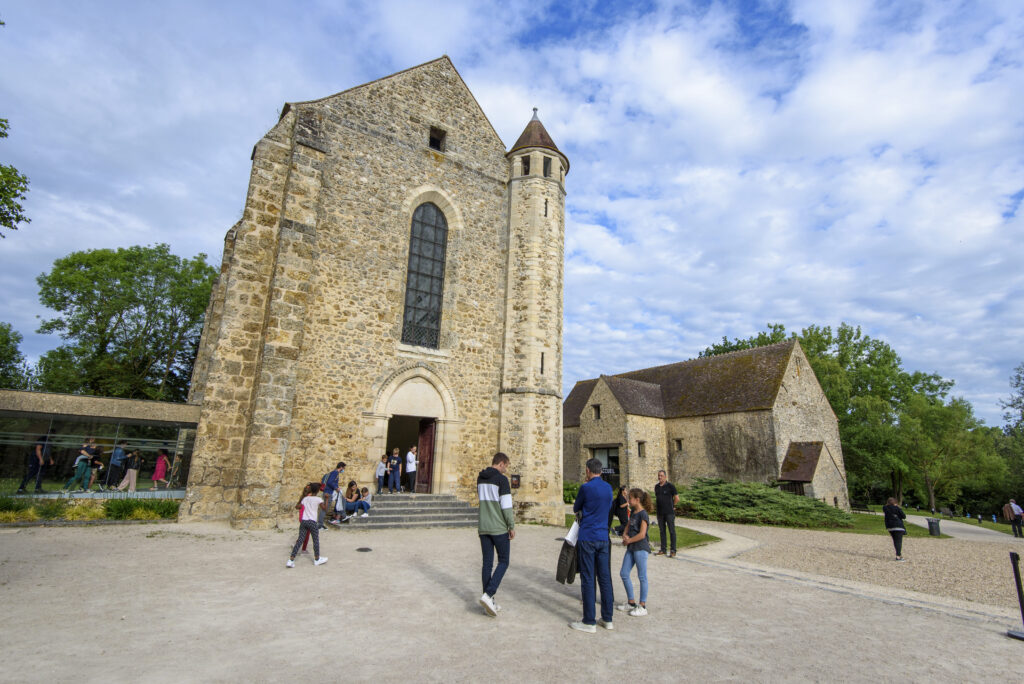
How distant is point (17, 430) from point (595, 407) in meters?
23.1

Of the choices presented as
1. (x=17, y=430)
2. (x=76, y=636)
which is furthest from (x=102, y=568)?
(x=17, y=430)

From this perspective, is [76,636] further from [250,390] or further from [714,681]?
[250,390]

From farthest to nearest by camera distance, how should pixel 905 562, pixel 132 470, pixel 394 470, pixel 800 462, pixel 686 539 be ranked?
pixel 800 462 < pixel 394 470 < pixel 686 539 < pixel 132 470 < pixel 905 562

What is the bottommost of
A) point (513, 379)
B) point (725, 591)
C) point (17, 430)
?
point (725, 591)

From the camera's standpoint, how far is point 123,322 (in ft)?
92.3

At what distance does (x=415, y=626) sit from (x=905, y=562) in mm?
11639

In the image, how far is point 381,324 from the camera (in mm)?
13805

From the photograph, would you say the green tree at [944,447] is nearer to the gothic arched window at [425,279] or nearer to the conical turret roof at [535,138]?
the conical turret roof at [535,138]

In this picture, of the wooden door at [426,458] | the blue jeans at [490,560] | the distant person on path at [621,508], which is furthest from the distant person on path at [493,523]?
the wooden door at [426,458]

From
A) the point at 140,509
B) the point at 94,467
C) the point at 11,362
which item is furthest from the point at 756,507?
the point at 11,362

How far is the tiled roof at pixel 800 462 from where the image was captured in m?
20.8

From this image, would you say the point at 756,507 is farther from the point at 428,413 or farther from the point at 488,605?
the point at 488,605

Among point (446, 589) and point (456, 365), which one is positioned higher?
point (456, 365)

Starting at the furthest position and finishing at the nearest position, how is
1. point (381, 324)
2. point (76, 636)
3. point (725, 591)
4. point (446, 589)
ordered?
point (381, 324) → point (725, 591) → point (446, 589) → point (76, 636)
